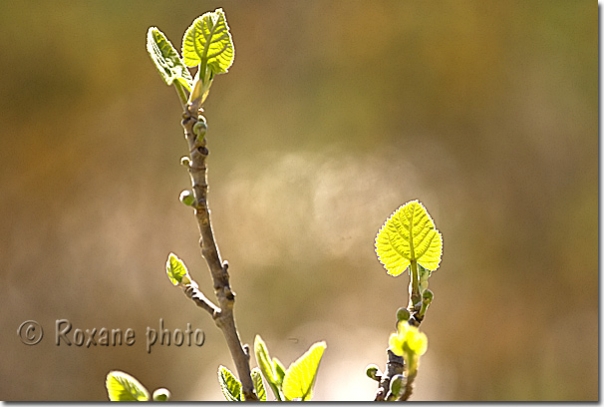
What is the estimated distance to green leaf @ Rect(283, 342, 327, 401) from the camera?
0.22 m

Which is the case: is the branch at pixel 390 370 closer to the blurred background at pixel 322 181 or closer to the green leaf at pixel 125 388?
the green leaf at pixel 125 388

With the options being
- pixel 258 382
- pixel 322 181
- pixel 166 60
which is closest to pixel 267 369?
pixel 258 382

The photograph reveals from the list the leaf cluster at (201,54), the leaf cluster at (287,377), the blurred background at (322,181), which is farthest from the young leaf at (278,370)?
the blurred background at (322,181)

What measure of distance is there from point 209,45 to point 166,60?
2 cm

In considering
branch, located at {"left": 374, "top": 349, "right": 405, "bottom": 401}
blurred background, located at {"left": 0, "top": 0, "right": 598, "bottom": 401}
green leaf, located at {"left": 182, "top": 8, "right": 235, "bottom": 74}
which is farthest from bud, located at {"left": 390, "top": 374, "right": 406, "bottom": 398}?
blurred background, located at {"left": 0, "top": 0, "right": 598, "bottom": 401}

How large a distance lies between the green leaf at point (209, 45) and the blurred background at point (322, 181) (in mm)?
766

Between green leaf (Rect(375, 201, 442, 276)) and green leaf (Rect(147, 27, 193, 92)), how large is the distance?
0.08 m

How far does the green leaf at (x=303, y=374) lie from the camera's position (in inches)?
8.7

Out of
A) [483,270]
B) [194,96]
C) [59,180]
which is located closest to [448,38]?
[483,270]

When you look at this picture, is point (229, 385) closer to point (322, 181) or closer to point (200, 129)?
point (200, 129)

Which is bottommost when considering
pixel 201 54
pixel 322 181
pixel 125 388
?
pixel 125 388

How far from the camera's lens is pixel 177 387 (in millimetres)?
991

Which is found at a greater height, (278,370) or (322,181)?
(322,181)

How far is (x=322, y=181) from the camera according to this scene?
105 cm
